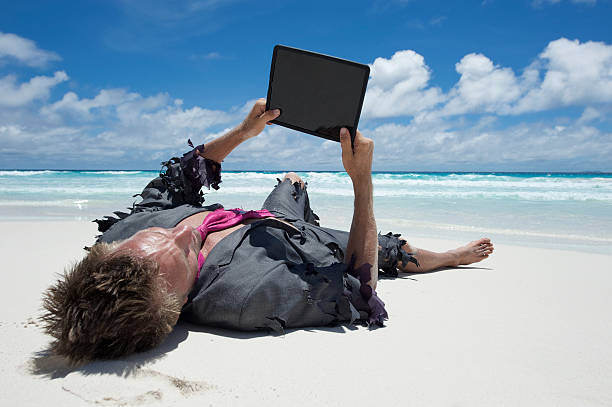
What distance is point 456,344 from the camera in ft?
6.95

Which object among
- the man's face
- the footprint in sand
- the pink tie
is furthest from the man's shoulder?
the footprint in sand

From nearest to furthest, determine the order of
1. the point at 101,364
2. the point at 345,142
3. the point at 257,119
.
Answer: the point at 101,364, the point at 345,142, the point at 257,119

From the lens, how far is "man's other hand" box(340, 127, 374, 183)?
91.6 inches

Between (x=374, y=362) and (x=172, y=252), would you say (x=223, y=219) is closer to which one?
(x=172, y=252)

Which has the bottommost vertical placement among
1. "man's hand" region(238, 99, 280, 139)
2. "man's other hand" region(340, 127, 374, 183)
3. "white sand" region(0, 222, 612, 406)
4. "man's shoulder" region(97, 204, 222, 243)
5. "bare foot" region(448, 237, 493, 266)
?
"white sand" region(0, 222, 612, 406)

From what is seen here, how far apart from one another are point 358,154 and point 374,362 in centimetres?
113

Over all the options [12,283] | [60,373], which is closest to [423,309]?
[60,373]

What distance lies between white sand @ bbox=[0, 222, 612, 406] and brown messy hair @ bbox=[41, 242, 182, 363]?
95mm

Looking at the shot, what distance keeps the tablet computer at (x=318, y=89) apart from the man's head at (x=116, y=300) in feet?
3.66

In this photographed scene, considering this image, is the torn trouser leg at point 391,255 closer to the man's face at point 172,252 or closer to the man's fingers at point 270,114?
the man's fingers at point 270,114

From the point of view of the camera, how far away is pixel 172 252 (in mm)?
1872

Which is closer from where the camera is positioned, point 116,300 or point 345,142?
point 116,300

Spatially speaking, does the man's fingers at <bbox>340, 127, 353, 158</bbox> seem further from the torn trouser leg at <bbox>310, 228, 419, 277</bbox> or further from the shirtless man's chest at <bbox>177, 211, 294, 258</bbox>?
the torn trouser leg at <bbox>310, 228, 419, 277</bbox>

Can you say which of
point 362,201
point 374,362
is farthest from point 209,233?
point 374,362
